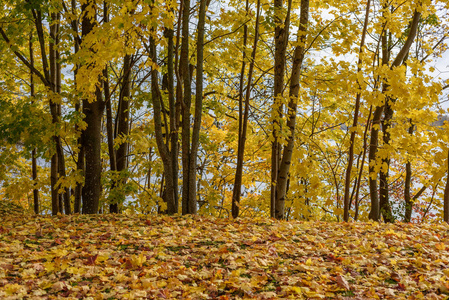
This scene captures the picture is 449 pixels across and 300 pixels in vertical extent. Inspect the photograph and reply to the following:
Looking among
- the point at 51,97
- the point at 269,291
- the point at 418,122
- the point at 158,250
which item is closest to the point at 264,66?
the point at 418,122

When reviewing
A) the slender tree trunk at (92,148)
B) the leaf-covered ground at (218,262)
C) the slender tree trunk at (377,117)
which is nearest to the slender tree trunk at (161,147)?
the leaf-covered ground at (218,262)

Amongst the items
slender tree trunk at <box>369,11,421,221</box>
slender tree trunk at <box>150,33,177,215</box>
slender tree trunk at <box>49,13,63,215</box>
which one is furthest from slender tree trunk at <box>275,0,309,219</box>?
slender tree trunk at <box>49,13,63,215</box>

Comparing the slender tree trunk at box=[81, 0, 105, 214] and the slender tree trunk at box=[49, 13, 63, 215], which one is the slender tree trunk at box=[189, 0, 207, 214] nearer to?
the slender tree trunk at box=[81, 0, 105, 214]

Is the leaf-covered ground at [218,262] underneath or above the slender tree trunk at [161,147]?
underneath

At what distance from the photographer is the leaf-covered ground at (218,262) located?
2.62 metres

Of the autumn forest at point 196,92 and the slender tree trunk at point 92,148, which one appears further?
the slender tree trunk at point 92,148

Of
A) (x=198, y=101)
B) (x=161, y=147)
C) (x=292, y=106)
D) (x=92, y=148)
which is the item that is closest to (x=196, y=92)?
(x=198, y=101)

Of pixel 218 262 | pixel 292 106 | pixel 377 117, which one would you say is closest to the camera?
pixel 218 262

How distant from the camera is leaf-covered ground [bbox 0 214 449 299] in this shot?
2.62 m

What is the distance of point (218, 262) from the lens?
3.27 m

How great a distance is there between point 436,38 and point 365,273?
345 inches

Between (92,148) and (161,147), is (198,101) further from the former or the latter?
(92,148)

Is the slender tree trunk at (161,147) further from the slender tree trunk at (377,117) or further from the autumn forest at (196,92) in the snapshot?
the slender tree trunk at (377,117)

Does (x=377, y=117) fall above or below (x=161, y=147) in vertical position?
above
